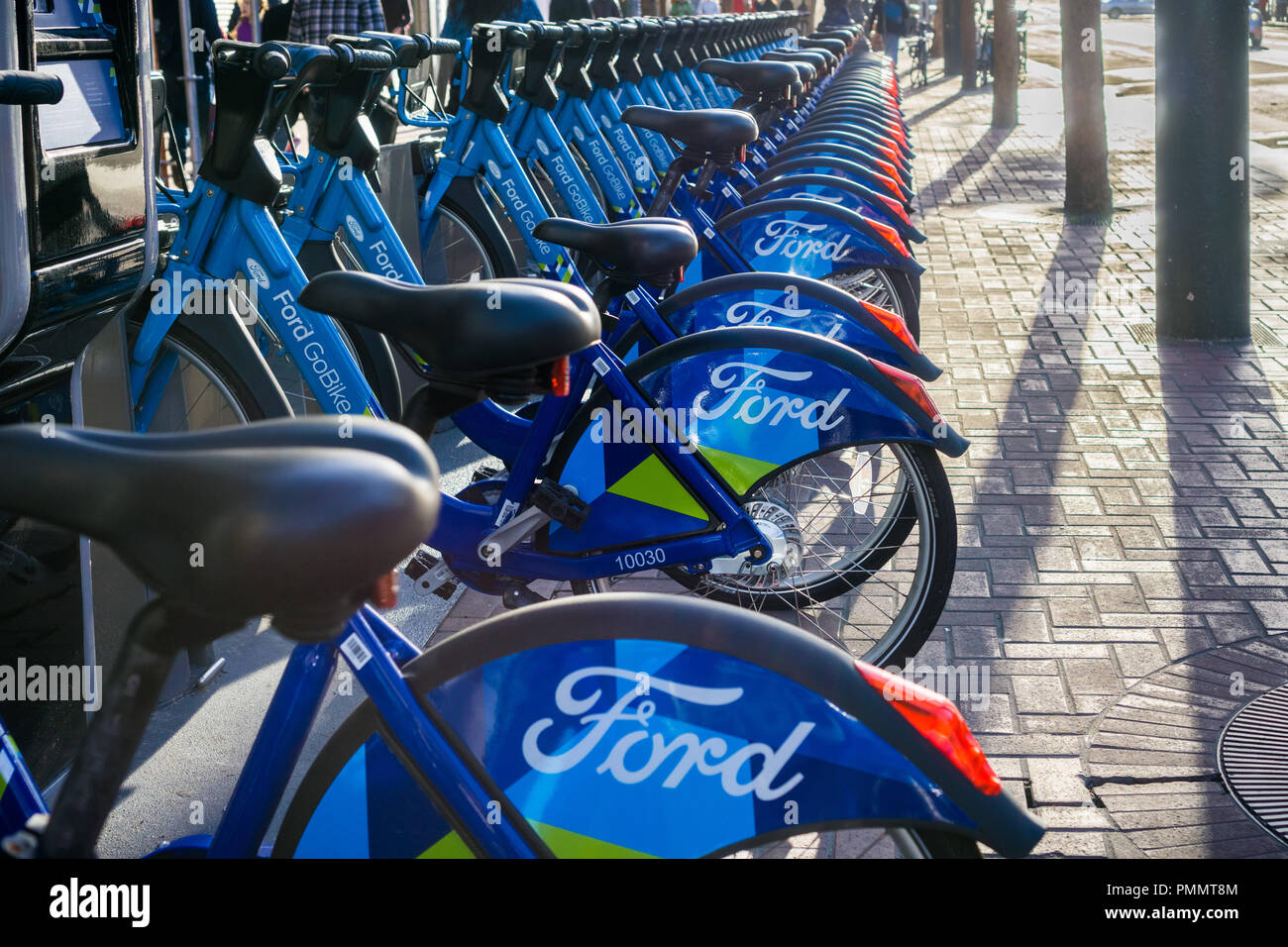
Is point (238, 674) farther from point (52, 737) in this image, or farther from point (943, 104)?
point (943, 104)

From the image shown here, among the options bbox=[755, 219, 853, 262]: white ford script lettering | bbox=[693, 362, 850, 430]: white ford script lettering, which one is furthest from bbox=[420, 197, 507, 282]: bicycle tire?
bbox=[693, 362, 850, 430]: white ford script lettering

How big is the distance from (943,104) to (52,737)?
78.8 ft

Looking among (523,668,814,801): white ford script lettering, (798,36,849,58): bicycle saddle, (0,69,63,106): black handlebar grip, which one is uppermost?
(798,36,849,58): bicycle saddle

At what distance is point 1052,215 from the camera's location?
11.6 meters

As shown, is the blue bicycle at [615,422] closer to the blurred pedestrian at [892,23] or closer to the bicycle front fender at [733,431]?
the bicycle front fender at [733,431]

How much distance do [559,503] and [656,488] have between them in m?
0.24

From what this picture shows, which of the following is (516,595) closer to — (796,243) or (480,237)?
(480,237)

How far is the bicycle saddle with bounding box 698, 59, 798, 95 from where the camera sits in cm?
675

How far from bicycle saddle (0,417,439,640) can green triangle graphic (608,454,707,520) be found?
220 centimetres

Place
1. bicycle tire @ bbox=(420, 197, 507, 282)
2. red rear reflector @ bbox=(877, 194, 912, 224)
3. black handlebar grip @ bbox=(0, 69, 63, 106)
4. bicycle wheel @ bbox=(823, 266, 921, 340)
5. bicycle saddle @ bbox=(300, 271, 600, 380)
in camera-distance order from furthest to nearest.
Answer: red rear reflector @ bbox=(877, 194, 912, 224)
bicycle wheel @ bbox=(823, 266, 921, 340)
bicycle tire @ bbox=(420, 197, 507, 282)
black handlebar grip @ bbox=(0, 69, 63, 106)
bicycle saddle @ bbox=(300, 271, 600, 380)
